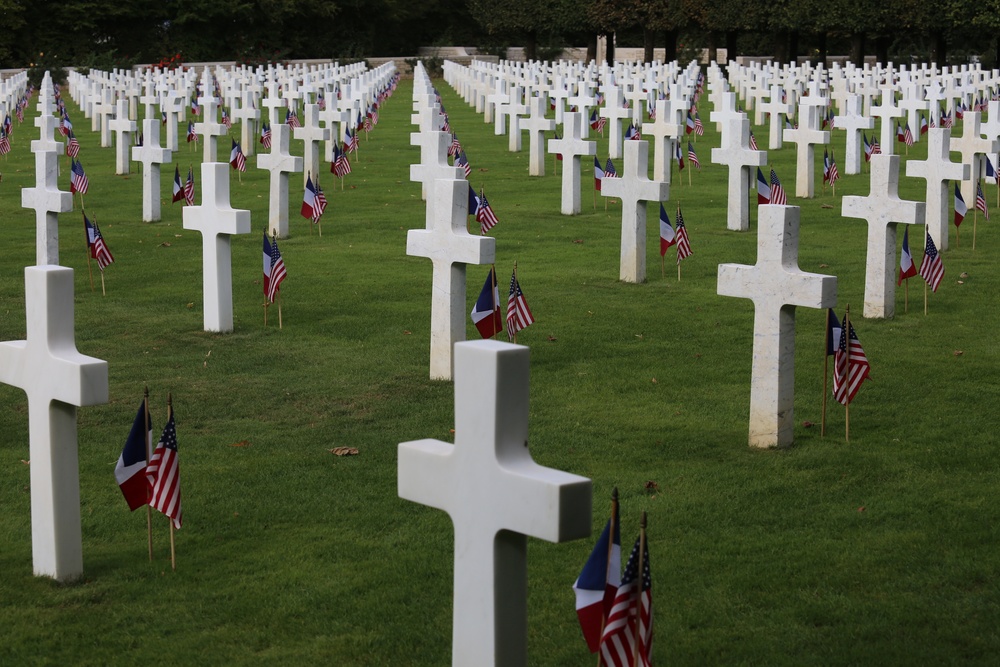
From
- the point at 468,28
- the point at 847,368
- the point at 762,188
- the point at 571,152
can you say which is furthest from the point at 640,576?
the point at 468,28

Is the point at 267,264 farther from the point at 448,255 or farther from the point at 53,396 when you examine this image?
the point at 53,396

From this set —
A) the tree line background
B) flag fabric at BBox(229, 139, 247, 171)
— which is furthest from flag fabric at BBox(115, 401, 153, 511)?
the tree line background

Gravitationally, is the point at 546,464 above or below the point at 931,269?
below

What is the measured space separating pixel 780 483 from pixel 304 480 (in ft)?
8.03

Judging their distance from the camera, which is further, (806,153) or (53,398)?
(806,153)

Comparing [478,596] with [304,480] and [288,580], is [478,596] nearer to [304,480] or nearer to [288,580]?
[288,580]

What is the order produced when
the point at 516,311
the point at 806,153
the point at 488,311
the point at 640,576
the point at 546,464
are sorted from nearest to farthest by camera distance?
the point at 640,576, the point at 546,464, the point at 488,311, the point at 516,311, the point at 806,153

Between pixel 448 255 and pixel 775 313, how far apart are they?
8.31ft

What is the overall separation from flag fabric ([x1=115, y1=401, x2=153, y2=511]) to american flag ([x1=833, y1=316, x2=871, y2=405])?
3.84m

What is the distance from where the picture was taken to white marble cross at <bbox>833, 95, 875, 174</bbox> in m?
22.4

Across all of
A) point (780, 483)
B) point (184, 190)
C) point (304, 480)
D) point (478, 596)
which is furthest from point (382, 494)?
point (184, 190)

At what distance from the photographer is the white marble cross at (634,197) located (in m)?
13.4

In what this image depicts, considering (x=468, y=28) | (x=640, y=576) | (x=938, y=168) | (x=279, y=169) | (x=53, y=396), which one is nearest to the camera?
(x=640, y=576)

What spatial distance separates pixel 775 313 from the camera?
8.24 meters
